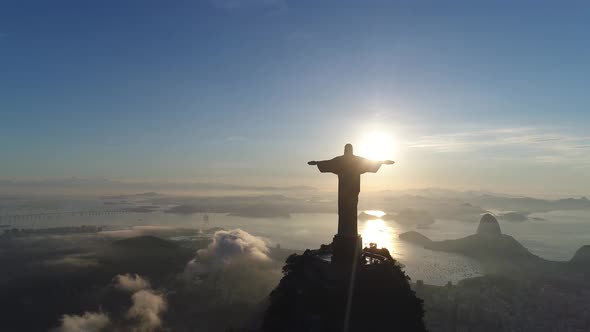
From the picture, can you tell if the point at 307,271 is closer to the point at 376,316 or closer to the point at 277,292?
the point at 277,292

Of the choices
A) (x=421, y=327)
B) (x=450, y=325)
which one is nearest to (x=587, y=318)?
(x=450, y=325)

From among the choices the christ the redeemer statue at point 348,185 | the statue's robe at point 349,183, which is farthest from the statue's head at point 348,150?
the statue's robe at point 349,183

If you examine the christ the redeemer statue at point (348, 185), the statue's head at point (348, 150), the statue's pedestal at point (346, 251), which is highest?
the statue's head at point (348, 150)

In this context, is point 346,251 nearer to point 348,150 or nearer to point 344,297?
Answer: point 344,297

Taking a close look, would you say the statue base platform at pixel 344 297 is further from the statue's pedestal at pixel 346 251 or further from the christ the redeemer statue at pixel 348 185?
the christ the redeemer statue at pixel 348 185

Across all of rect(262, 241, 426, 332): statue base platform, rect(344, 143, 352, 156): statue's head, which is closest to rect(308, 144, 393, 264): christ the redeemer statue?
rect(344, 143, 352, 156): statue's head

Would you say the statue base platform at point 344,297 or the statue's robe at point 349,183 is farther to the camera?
the statue's robe at point 349,183

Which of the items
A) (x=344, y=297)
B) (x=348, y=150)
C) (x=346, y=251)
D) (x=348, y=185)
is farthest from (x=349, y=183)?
(x=344, y=297)

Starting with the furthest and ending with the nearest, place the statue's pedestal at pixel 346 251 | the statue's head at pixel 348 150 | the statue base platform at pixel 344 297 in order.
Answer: the statue's head at pixel 348 150
the statue's pedestal at pixel 346 251
the statue base platform at pixel 344 297
